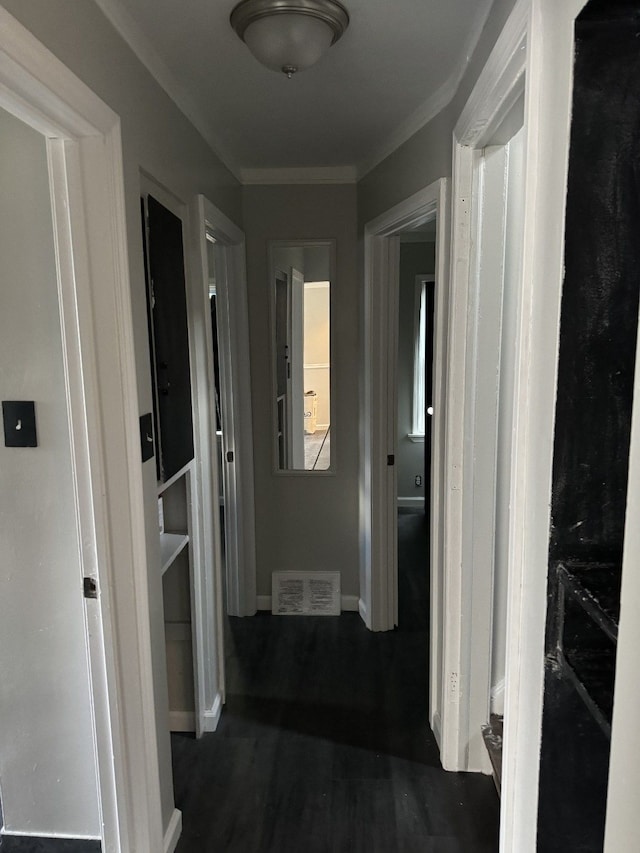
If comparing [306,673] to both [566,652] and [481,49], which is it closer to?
[566,652]

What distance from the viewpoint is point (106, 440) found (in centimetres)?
150

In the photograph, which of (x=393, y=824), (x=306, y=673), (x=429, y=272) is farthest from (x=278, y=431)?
(x=429, y=272)

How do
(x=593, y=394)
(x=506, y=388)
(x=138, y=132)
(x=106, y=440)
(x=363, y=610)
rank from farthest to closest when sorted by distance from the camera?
(x=363, y=610) → (x=506, y=388) → (x=138, y=132) → (x=106, y=440) → (x=593, y=394)

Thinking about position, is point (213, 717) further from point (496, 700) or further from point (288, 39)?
point (288, 39)

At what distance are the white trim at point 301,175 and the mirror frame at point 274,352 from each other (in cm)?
28

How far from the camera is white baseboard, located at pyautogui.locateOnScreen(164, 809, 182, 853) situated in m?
1.77

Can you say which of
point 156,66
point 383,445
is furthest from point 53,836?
point 156,66

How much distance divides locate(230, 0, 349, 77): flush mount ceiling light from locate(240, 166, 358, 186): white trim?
4.44 ft

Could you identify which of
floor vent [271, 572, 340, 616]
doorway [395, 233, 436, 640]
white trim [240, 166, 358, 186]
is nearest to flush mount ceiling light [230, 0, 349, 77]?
white trim [240, 166, 358, 186]

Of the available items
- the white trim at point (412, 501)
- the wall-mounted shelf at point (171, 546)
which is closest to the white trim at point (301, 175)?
the wall-mounted shelf at point (171, 546)

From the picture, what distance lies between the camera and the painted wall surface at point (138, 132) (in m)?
1.20

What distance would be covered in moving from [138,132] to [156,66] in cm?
26

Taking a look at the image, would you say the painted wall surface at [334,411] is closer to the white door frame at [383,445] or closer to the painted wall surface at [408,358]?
the white door frame at [383,445]

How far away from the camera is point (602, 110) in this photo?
90 cm
